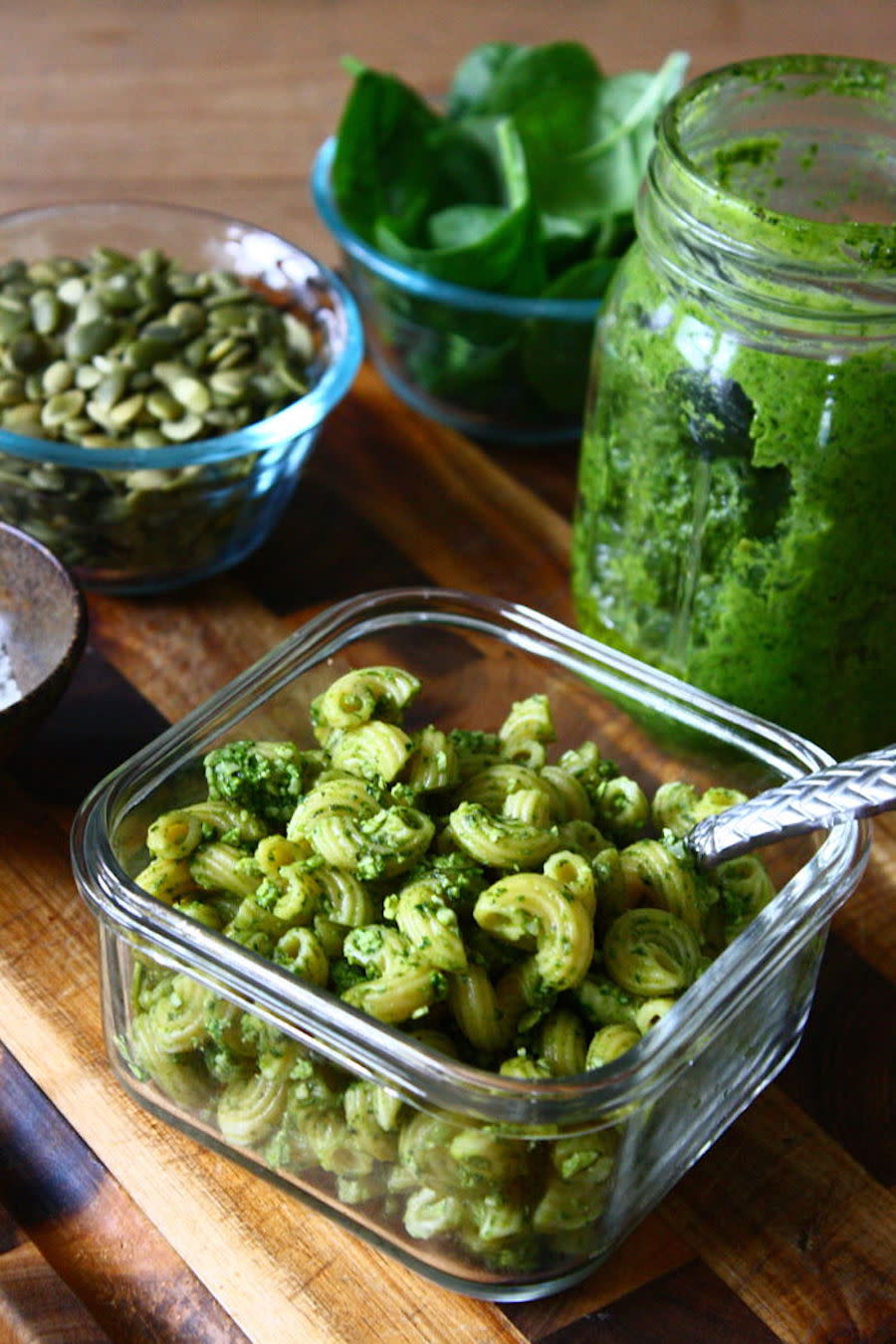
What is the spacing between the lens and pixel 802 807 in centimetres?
A: 98

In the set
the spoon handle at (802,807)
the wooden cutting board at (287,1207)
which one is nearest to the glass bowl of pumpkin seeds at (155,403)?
the wooden cutting board at (287,1207)

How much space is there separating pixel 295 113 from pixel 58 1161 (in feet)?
5.38

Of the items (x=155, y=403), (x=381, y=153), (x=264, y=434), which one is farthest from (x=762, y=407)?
(x=381, y=153)

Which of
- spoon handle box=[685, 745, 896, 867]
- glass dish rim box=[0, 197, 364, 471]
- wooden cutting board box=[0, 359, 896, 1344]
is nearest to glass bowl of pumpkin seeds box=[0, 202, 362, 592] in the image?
glass dish rim box=[0, 197, 364, 471]

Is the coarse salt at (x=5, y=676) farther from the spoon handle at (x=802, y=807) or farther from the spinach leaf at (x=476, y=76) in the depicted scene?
the spinach leaf at (x=476, y=76)

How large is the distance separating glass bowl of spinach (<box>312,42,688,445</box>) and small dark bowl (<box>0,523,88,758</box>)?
458 mm

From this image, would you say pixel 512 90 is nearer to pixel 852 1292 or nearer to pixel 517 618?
pixel 517 618

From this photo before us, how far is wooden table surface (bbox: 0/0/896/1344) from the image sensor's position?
3.11ft

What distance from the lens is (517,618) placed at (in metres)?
1.18

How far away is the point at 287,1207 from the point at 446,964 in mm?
211

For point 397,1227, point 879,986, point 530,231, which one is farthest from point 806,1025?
point 530,231

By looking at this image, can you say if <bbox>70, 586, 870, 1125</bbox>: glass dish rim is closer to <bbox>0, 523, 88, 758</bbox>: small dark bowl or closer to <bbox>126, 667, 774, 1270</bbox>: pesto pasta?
<bbox>126, 667, 774, 1270</bbox>: pesto pasta

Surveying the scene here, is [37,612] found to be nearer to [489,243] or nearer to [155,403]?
[155,403]

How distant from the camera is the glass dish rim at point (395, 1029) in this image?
0.84 meters
